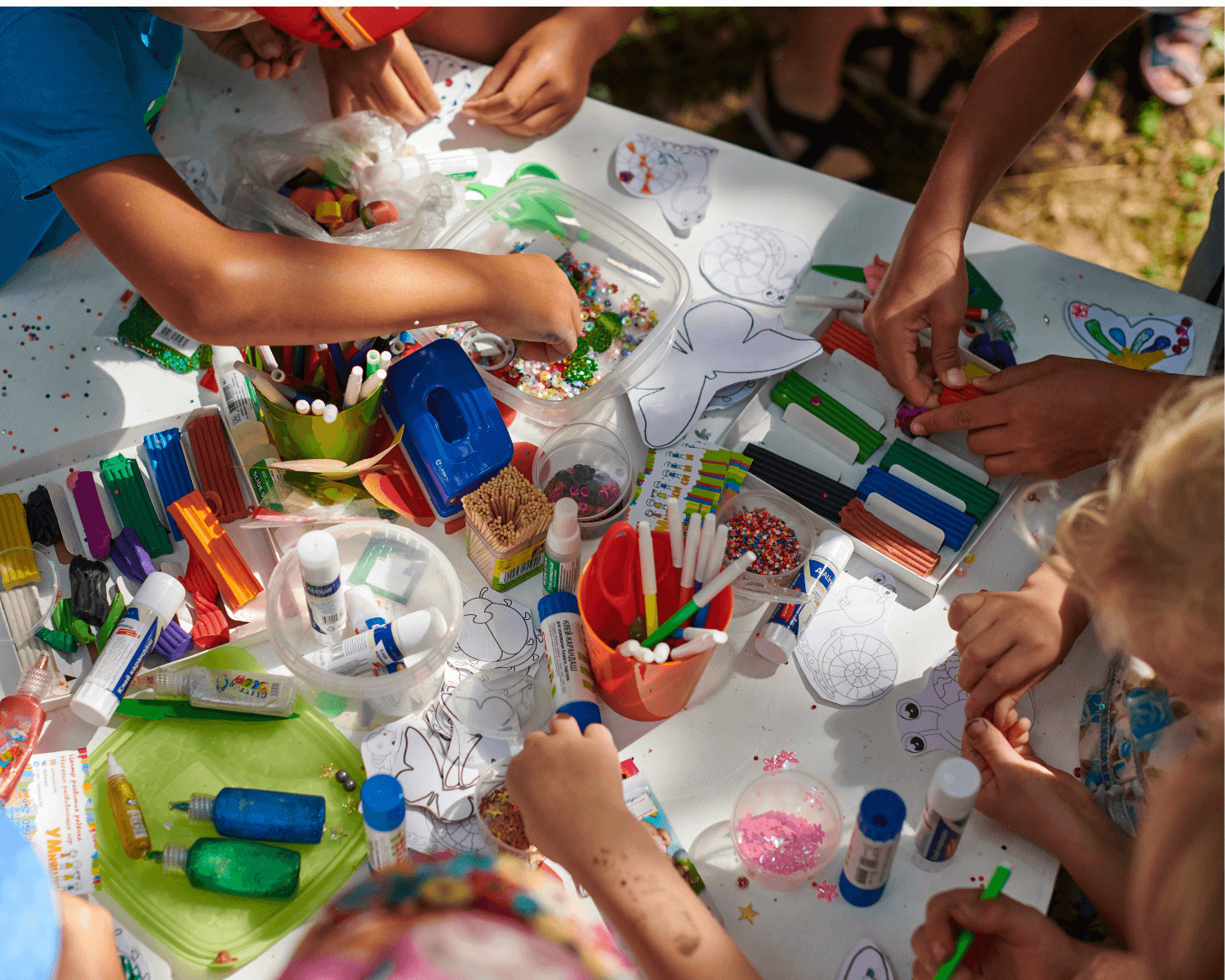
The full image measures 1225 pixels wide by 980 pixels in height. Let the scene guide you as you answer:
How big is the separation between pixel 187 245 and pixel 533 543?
42cm

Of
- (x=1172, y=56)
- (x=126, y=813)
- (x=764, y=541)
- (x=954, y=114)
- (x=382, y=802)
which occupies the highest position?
(x=1172, y=56)

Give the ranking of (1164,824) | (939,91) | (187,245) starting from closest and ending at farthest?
1. (1164,824)
2. (187,245)
3. (939,91)

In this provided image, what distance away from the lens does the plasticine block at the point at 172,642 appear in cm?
89

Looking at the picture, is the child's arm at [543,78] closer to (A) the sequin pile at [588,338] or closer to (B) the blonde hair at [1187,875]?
(A) the sequin pile at [588,338]

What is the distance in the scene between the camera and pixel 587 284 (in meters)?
1.16

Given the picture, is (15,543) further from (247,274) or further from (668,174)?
(668,174)

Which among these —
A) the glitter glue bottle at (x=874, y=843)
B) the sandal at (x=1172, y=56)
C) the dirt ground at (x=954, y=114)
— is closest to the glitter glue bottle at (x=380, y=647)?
the glitter glue bottle at (x=874, y=843)

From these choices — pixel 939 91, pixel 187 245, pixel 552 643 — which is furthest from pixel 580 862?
pixel 939 91

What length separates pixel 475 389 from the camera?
0.99m

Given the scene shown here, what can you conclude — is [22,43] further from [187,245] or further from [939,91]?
[939,91]

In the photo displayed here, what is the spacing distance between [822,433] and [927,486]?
13 cm

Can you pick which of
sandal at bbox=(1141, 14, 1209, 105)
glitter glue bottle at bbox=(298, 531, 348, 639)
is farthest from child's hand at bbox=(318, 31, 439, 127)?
sandal at bbox=(1141, 14, 1209, 105)

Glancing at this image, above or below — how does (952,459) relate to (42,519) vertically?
above

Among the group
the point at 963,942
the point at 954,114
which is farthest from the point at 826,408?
the point at 954,114
